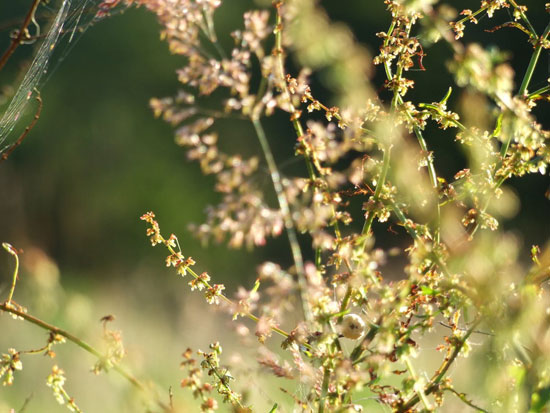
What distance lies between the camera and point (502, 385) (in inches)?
22.8

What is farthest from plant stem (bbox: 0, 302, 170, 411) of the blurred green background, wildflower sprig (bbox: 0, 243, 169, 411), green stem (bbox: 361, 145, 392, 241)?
the blurred green background

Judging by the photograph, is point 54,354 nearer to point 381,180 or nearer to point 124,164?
point 381,180

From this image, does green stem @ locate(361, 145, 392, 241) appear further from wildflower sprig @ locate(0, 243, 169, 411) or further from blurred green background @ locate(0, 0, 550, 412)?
blurred green background @ locate(0, 0, 550, 412)

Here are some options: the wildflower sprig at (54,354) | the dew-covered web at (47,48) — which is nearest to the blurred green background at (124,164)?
the dew-covered web at (47,48)

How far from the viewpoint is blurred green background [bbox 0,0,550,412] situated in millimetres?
4762

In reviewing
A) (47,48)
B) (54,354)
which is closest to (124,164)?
(47,48)

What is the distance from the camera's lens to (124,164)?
5.30 meters

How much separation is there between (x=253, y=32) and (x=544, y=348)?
1.39 ft

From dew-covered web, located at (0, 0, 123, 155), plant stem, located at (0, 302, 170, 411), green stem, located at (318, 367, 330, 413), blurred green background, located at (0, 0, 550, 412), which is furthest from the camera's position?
blurred green background, located at (0, 0, 550, 412)

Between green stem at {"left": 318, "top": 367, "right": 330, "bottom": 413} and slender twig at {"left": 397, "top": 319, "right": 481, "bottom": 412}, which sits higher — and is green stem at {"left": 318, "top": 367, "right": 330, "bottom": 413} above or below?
below

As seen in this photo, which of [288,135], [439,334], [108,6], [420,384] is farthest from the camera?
[288,135]

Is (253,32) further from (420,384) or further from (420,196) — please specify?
(420,384)

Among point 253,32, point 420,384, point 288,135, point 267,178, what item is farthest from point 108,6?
point 288,135

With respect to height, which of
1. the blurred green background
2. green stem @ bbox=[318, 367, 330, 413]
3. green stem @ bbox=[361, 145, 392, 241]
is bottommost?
green stem @ bbox=[318, 367, 330, 413]
